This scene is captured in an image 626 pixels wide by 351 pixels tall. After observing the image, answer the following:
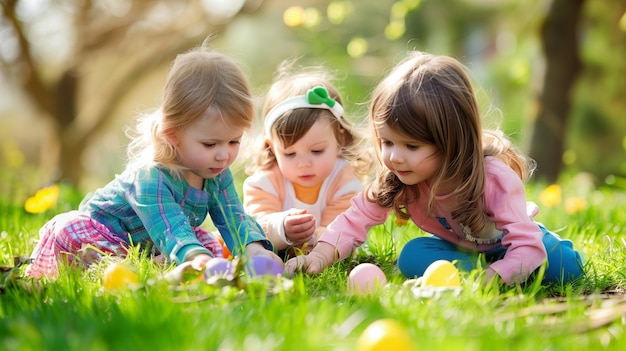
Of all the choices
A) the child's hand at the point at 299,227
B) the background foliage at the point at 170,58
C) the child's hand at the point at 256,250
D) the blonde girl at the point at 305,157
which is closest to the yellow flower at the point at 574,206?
the blonde girl at the point at 305,157

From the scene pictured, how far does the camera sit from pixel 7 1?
8500 mm

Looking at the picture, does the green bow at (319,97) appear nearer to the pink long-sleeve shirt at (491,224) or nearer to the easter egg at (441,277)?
the pink long-sleeve shirt at (491,224)

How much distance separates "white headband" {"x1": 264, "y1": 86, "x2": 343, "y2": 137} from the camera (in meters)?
3.26

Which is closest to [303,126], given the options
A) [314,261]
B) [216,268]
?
[314,261]

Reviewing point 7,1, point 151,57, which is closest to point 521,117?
point 151,57

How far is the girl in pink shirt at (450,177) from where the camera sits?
7.85 ft

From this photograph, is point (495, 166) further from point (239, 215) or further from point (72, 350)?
point (72, 350)

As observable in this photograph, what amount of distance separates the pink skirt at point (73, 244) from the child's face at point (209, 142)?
0.42 meters

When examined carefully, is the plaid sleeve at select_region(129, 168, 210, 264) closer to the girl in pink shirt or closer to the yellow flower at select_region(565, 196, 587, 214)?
the girl in pink shirt

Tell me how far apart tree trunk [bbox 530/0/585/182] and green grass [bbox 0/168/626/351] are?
399cm

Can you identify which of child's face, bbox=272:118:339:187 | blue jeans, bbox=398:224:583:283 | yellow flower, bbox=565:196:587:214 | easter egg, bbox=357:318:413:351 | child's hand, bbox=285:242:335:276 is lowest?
yellow flower, bbox=565:196:587:214

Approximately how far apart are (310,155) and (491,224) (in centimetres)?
102

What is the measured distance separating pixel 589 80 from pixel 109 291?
368 inches

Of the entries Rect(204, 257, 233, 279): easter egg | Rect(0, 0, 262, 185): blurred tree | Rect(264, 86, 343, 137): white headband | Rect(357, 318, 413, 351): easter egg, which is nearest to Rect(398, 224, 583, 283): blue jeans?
Rect(204, 257, 233, 279): easter egg
